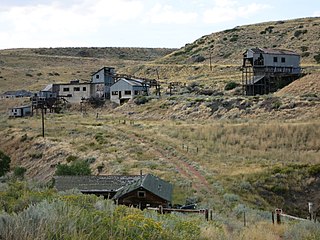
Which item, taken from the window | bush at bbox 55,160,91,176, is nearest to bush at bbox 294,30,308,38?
bush at bbox 55,160,91,176

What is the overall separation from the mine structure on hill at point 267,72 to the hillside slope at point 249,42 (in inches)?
823

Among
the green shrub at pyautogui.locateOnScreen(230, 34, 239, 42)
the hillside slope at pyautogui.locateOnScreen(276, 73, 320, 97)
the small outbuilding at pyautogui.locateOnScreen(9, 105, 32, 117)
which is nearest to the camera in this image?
the hillside slope at pyautogui.locateOnScreen(276, 73, 320, 97)

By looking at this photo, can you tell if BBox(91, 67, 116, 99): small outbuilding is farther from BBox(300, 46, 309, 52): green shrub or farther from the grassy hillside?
BBox(300, 46, 309, 52): green shrub

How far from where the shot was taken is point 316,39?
95375 mm

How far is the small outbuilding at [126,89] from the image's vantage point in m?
73.4

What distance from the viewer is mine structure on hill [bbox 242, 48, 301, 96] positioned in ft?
216

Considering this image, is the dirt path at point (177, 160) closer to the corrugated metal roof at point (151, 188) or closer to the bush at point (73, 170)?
the corrugated metal roof at point (151, 188)

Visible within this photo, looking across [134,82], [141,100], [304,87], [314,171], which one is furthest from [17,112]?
[314,171]

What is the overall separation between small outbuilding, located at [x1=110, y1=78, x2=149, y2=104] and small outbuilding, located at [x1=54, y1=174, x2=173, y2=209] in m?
45.2

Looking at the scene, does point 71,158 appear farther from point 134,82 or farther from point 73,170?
point 134,82

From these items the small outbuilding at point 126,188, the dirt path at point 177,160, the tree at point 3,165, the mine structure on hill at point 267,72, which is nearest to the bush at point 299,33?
the mine structure on hill at point 267,72

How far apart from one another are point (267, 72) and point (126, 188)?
45145 millimetres

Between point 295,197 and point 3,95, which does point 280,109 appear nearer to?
point 295,197

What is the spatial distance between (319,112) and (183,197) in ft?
81.3
